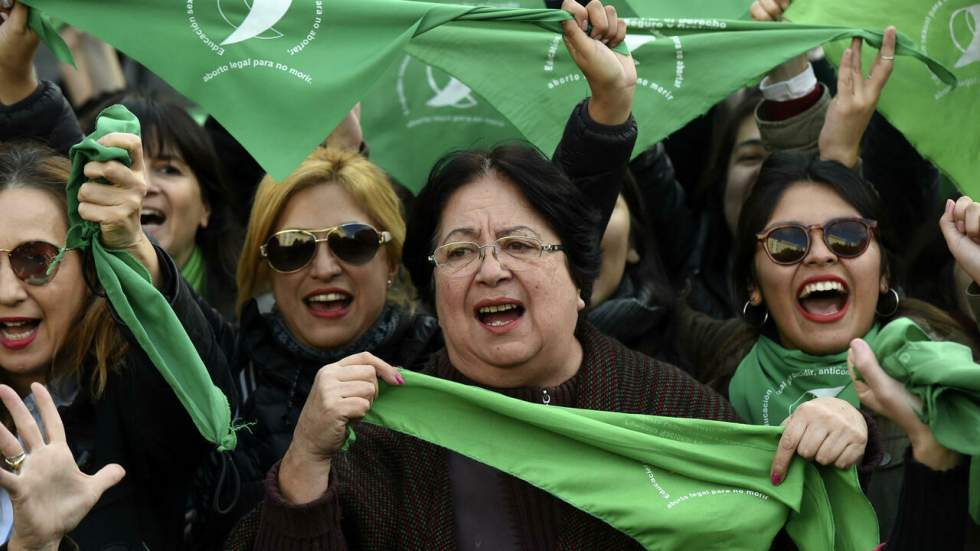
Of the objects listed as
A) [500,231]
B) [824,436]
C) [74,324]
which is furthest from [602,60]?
[74,324]

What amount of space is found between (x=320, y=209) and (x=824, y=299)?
1604 millimetres

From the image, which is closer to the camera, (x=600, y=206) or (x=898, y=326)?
(x=898, y=326)

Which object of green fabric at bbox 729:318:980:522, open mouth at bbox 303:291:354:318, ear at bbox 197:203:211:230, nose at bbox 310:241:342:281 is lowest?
ear at bbox 197:203:211:230

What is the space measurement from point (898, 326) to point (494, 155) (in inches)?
53.2

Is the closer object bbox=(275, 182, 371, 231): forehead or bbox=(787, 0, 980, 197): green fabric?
bbox=(787, 0, 980, 197): green fabric

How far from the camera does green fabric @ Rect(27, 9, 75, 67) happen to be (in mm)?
4344

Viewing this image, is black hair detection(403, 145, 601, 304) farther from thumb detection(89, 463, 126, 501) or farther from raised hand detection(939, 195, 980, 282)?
thumb detection(89, 463, 126, 501)

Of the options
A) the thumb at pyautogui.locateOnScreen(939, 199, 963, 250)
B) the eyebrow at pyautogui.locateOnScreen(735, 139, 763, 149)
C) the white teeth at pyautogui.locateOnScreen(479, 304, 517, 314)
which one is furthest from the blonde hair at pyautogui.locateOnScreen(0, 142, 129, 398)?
the eyebrow at pyautogui.locateOnScreen(735, 139, 763, 149)

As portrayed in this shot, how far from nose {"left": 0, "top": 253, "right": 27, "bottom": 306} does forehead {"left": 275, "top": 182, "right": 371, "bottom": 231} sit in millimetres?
1095

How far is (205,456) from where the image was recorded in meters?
4.32

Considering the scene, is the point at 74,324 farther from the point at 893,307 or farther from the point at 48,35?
the point at 893,307

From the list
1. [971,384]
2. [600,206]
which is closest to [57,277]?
[600,206]

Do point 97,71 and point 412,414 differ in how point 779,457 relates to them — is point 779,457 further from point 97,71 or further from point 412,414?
point 97,71

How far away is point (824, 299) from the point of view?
4.77 meters
